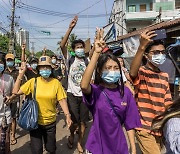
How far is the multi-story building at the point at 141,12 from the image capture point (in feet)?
104

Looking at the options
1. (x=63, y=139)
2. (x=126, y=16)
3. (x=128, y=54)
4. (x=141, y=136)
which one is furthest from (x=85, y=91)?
(x=126, y=16)

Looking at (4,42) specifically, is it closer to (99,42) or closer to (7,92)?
(7,92)

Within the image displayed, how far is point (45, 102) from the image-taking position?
136 inches

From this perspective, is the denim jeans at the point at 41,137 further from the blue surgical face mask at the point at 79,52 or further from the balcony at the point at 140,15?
the balcony at the point at 140,15

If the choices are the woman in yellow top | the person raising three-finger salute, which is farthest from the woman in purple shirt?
the woman in yellow top

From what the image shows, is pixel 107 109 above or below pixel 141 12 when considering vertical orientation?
below

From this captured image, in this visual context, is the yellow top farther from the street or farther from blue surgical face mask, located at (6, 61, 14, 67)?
blue surgical face mask, located at (6, 61, 14, 67)

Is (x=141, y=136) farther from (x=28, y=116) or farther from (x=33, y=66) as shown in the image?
(x=33, y=66)

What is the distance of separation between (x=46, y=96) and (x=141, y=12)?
100.0 ft

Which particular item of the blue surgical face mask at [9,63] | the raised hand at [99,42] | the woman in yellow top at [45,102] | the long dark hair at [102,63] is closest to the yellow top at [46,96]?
the woman in yellow top at [45,102]

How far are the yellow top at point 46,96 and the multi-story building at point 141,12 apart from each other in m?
27.5

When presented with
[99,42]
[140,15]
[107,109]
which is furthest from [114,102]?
[140,15]

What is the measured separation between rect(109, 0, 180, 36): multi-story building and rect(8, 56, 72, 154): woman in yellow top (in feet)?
90.0

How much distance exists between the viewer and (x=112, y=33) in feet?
33.9
